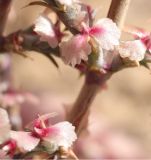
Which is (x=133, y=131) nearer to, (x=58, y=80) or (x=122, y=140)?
(x=122, y=140)

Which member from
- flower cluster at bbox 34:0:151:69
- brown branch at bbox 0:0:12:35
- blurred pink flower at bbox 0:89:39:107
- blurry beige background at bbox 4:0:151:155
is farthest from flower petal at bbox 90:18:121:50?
blurry beige background at bbox 4:0:151:155

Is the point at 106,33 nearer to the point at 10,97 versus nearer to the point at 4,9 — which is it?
the point at 4,9

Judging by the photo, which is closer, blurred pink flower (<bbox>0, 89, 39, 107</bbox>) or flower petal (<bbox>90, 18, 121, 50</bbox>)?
flower petal (<bbox>90, 18, 121, 50</bbox>)

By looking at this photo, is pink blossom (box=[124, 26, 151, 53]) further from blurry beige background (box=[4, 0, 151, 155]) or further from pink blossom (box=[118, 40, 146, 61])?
blurry beige background (box=[4, 0, 151, 155])

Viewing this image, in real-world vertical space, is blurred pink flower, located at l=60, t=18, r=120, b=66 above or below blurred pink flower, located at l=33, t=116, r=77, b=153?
above

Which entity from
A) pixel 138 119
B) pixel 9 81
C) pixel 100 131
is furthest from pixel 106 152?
pixel 138 119

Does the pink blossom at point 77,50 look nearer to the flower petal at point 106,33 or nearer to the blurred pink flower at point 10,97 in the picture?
the flower petal at point 106,33

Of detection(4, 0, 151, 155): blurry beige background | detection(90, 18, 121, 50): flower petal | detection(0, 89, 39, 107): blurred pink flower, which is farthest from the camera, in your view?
detection(4, 0, 151, 155): blurry beige background

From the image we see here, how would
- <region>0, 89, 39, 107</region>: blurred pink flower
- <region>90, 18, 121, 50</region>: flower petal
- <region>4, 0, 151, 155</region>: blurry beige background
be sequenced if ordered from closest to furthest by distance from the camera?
<region>90, 18, 121, 50</region>: flower petal
<region>0, 89, 39, 107</region>: blurred pink flower
<region>4, 0, 151, 155</region>: blurry beige background
